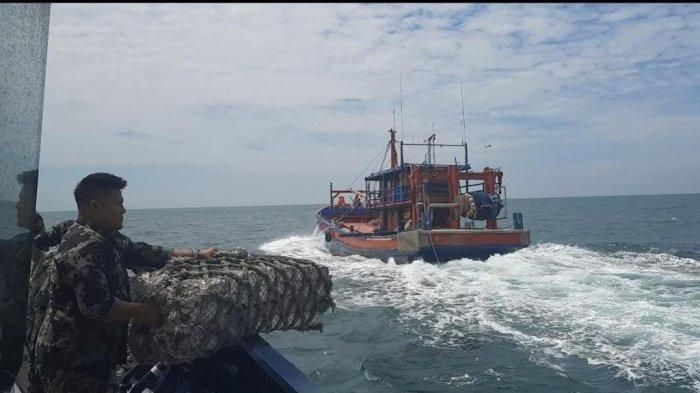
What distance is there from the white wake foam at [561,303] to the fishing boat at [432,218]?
743 mm

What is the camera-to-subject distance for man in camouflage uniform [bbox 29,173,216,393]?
8.38 ft

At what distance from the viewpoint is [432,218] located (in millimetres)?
21203

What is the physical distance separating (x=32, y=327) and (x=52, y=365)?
624mm

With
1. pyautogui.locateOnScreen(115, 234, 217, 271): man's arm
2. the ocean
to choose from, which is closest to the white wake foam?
the ocean

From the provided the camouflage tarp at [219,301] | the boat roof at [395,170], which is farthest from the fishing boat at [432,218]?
the camouflage tarp at [219,301]

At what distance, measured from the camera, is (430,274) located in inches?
680

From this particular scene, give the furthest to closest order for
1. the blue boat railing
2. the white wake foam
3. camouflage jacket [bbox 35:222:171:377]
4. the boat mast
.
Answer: the boat mast
the white wake foam
the blue boat railing
camouflage jacket [bbox 35:222:171:377]

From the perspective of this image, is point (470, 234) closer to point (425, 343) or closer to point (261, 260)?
point (425, 343)

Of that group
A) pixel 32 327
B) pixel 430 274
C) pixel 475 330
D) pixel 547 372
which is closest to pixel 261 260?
pixel 32 327

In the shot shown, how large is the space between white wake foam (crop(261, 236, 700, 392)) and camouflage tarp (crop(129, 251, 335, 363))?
5.94 meters

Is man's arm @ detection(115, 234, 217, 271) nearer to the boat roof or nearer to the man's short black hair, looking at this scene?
the man's short black hair

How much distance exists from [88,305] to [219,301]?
2.96ft

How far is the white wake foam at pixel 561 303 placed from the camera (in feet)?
27.6

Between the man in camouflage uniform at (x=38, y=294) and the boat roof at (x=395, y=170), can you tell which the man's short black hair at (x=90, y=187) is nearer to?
the man in camouflage uniform at (x=38, y=294)
